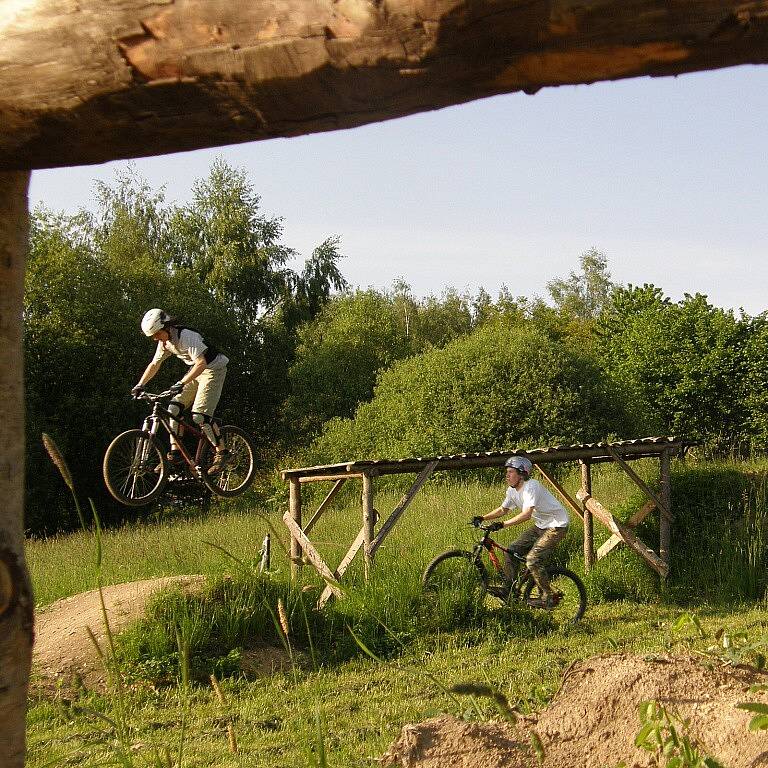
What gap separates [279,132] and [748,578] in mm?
13630

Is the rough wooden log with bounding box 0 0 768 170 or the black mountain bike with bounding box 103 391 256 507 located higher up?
the rough wooden log with bounding box 0 0 768 170

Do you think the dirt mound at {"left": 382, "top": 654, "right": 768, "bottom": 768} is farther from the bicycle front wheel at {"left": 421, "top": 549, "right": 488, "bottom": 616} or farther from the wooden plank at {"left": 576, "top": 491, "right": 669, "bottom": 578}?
the wooden plank at {"left": 576, "top": 491, "right": 669, "bottom": 578}

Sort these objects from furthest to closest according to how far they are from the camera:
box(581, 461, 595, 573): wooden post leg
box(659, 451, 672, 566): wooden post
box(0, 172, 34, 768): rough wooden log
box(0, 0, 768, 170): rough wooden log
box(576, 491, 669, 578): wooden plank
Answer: box(581, 461, 595, 573): wooden post leg → box(659, 451, 672, 566): wooden post → box(576, 491, 669, 578): wooden plank → box(0, 172, 34, 768): rough wooden log → box(0, 0, 768, 170): rough wooden log

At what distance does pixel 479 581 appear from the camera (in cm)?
1255

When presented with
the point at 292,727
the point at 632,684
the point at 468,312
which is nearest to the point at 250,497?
the point at 292,727

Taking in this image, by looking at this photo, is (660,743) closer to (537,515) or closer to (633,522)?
(537,515)

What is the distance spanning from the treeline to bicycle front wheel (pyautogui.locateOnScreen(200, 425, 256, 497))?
433 inches

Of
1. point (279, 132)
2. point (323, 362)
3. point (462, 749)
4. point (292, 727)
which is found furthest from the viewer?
point (323, 362)

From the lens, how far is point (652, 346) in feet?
86.8

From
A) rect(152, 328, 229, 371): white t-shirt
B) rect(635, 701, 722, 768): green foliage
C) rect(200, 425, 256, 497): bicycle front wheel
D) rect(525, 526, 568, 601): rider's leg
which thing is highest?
rect(152, 328, 229, 371): white t-shirt

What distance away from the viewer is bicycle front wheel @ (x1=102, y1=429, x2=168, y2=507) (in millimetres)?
8930

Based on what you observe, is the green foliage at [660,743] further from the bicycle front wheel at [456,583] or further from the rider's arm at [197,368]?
the bicycle front wheel at [456,583]

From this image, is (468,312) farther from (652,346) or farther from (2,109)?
(2,109)

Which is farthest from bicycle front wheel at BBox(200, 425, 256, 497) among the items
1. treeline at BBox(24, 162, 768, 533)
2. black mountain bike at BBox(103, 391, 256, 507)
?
treeline at BBox(24, 162, 768, 533)
